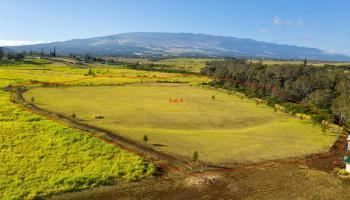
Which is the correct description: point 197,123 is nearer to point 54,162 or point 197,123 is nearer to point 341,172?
point 341,172

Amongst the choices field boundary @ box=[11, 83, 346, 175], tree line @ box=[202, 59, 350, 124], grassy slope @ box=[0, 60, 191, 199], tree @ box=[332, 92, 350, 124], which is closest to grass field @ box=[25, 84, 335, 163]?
field boundary @ box=[11, 83, 346, 175]

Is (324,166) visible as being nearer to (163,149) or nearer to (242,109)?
(163,149)

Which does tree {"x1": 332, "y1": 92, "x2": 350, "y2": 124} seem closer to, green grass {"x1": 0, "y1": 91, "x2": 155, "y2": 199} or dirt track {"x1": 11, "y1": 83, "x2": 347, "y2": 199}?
dirt track {"x1": 11, "y1": 83, "x2": 347, "y2": 199}

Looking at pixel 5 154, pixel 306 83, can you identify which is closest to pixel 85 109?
pixel 5 154

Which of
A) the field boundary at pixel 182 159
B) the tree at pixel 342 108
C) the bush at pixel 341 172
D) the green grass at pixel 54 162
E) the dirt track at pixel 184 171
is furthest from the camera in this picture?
the tree at pixel 342 108

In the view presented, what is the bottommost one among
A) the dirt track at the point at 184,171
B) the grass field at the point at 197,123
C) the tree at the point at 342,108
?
the dirt track at the point at 184,171

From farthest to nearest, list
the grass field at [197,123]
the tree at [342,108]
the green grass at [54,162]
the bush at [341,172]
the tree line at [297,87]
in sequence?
the tree line at [297,87] → the tree at [342,108] → the grass field at [197,123] → the bush at [341,172] → the green grass at [54,162]

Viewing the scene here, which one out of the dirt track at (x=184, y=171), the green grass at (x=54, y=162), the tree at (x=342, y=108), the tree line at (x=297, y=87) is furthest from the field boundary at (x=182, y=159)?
the tree line at (x=297, y=87)

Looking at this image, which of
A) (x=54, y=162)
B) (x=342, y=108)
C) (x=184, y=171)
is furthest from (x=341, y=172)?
(x=342, y=108)

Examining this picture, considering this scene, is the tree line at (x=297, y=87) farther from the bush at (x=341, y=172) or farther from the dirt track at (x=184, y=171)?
the bush at (x=341, y=172)
